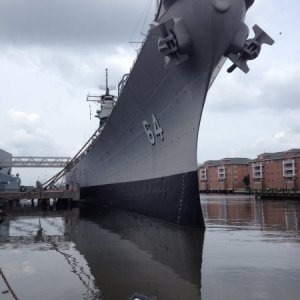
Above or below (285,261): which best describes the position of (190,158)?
above

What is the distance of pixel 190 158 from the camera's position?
40.7 feet

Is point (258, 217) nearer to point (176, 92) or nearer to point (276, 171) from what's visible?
point (176, 92)

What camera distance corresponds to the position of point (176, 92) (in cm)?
1307

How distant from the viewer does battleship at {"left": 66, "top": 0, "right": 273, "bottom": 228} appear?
37.0ft

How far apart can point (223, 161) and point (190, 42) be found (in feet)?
297

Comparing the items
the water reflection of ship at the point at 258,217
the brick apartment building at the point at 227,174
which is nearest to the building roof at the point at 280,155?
the brick apartment building at the point at 227,174

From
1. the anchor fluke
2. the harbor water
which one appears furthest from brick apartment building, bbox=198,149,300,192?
the harbor water

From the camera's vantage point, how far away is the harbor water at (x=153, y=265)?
562 centimetres

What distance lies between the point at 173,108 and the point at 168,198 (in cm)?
308

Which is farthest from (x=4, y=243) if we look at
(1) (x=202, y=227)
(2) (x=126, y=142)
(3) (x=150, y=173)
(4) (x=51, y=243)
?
(2) (x=126, y=142)

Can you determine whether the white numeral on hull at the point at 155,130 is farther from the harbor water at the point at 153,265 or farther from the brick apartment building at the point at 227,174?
the brick apartment building at the point at 227,174

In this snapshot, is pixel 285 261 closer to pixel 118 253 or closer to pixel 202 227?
pixel 118 253

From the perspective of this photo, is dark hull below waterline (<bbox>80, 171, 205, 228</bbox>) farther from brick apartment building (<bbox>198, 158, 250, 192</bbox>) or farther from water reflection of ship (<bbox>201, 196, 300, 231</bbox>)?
brick apartment building (<bbox>198, 158, 250, 192</bbox>)

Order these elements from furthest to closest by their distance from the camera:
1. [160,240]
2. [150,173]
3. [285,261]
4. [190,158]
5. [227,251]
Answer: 1. [150,173]
2. [190,158]
3. [160,240]
4. [227,251]
5. [285,261]
